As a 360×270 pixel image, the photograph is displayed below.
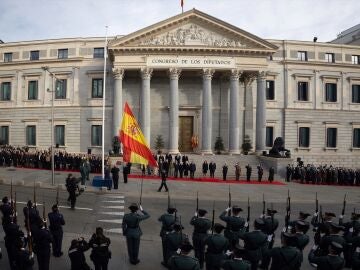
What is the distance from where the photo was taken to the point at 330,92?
157 ft

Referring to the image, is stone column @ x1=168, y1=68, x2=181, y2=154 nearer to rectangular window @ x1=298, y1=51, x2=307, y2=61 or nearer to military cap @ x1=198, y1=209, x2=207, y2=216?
rectangular window @ x1=298, y1=51, x2=307, y2=61

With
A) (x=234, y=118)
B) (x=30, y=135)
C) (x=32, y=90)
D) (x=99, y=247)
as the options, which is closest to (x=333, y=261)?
(x=99, y=247)

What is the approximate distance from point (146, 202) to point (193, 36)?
24.9m

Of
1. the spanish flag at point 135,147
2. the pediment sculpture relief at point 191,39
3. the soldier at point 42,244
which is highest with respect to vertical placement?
the pediment sculpture relief at point 191,39

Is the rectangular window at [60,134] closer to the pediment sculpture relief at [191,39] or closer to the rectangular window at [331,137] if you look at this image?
the pediment sculpture relief at [191,39]

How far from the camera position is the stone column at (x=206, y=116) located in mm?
39250

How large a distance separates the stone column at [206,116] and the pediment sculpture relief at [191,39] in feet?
11.1

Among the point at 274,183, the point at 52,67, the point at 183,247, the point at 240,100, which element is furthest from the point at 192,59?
the point at 183,247

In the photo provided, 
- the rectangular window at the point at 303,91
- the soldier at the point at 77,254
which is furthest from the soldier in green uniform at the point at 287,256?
the rectangular window at the point at 303,91

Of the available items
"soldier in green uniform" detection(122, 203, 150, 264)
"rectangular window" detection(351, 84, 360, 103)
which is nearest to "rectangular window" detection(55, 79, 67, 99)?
"rectangular window" detection(351, 84, 360, 103)

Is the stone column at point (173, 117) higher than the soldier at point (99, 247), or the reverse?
the stone column at point (173, 117)

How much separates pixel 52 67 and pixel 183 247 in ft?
148

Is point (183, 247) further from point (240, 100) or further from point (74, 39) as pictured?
point (74, 39)

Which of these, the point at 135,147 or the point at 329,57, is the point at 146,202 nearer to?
the point at 135,147
